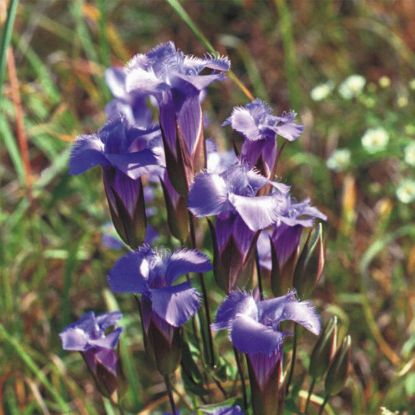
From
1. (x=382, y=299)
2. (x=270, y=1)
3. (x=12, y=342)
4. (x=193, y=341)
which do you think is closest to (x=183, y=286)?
(x=193, y=341)

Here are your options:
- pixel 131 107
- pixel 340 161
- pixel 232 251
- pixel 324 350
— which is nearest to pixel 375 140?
pixel 340 161

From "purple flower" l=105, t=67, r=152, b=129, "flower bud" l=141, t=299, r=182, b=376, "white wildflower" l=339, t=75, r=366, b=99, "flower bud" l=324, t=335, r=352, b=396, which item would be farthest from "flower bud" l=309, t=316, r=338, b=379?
"white wildflower" l=339, t=75, r=366, b=99

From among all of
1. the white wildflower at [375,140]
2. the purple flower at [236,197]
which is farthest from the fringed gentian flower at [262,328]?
the white wildflower at [375,140]

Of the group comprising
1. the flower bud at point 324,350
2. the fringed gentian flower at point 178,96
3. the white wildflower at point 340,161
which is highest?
the fringed gentian flower at point 178,96

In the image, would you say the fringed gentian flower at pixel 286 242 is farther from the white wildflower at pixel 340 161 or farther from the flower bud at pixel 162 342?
the white wildflower at pixel 340 161

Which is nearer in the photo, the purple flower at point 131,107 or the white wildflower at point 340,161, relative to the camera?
the purple flower at point 131,107

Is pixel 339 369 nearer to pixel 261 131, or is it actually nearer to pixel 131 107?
pixel 261 131

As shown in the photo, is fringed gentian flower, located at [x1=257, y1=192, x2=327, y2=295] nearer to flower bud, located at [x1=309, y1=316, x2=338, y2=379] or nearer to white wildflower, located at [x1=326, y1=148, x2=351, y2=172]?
flower bud, located at [x1=309, y1=316, x2=338, y2=379]

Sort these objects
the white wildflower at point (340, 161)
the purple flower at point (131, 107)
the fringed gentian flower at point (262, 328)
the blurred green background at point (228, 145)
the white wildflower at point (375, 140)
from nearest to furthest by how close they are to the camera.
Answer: the fringed gentian flower at point (262, 328)
the purple flower at point (131, 107)
the blurred green background at point (228, 145)
the white wildflower at point (375, 140)
the white wildflower at point (340, 161)
